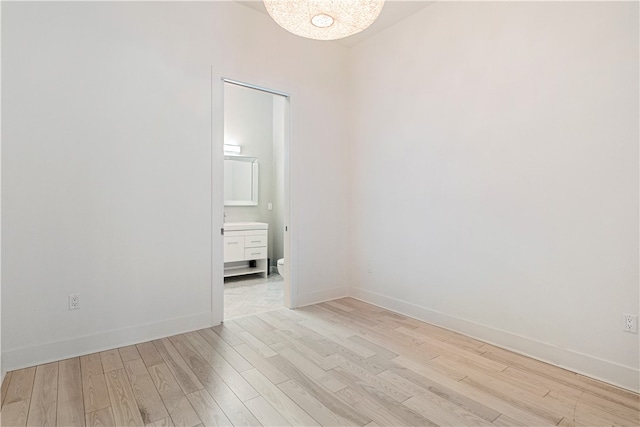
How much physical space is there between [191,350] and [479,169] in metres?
2.78

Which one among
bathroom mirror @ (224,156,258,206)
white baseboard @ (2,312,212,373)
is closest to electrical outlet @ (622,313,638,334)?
white baseboard @ (2,312,212,373)

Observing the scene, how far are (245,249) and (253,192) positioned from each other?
1.04 meters

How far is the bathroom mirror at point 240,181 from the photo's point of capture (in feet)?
17.0

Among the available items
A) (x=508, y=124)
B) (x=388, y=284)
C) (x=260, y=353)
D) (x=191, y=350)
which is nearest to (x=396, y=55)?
(x=508, y=124)

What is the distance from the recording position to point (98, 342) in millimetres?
Result: 2508

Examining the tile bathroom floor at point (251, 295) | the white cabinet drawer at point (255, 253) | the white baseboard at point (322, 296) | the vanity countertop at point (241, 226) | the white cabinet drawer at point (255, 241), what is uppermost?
the vanity countertop at point (241, 226)

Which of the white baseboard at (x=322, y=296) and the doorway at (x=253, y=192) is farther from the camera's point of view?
the doorway at (x=253, y=192)

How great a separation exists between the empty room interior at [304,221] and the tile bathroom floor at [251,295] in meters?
0.10

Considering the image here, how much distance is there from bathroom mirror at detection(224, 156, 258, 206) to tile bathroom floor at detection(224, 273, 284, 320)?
123 centimetres

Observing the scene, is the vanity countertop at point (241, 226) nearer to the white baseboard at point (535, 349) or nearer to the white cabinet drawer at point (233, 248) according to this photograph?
the white cabinet drawer at point (233, 248)

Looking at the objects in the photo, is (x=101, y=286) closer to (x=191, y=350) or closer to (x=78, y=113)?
(x=191, y=350)

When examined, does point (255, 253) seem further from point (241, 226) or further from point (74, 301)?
point (74, 301)

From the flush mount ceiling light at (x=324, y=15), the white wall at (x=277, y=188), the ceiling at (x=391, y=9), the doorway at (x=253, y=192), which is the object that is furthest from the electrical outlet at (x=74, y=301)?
the white wall at (x=277, y=188)

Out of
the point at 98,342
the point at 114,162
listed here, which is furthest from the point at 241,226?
the point at 98,342
